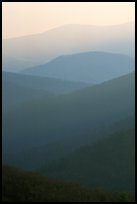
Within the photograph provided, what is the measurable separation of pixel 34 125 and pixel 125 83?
39.2 metres

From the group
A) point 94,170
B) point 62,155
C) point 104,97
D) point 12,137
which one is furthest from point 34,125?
point 94,170

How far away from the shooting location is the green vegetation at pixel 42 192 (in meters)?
16.9

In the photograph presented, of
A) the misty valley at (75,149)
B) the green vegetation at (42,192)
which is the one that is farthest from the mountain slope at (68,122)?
the green vegetation at (42,192)

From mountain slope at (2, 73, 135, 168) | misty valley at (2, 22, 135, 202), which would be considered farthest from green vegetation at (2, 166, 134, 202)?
mountain slope at (2, 73, 135, 168)

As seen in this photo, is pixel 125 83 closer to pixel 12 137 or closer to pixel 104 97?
pixel 104 97

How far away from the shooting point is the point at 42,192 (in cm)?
1767

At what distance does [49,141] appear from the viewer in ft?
377

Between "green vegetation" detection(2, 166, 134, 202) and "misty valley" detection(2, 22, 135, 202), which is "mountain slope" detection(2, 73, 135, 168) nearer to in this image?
"misty valley" detection(2, 22, 135, 202)

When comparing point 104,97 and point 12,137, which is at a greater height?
point 104,97

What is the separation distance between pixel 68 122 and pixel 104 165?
56.9 meters

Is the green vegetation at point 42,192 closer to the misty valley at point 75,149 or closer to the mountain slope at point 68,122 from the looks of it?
the misty valley at point 75,149

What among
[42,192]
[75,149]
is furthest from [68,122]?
[42,192]

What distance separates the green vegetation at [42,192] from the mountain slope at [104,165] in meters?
38.4

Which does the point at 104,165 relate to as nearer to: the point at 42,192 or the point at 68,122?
the point at 42,192
